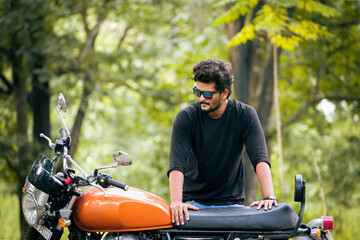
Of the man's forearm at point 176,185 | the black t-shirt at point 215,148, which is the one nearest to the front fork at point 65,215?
the man's forearm at point 176,185

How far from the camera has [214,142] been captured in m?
3.42

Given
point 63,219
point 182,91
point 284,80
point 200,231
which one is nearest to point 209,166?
point 200,231

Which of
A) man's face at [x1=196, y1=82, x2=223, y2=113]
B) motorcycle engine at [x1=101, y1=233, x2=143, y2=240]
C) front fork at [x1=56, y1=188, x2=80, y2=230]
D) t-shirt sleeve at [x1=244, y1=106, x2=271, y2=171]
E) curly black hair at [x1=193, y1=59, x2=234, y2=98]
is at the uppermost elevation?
curly black hair at [x1=193, y1=59, x2=234, y2=98]

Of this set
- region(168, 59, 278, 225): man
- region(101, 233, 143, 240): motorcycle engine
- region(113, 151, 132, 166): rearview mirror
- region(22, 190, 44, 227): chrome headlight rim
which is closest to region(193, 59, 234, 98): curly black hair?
region(168, 59, 278, 225): man

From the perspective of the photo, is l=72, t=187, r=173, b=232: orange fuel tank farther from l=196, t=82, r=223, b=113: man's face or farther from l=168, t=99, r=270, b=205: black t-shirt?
l=196, t=82, r=223, b=113: man's face

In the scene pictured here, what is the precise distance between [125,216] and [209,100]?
1010mm

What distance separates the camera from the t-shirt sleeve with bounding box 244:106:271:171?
3.37 meters

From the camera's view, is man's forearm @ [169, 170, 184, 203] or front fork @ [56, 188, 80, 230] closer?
front fork @ [56, 188, 80, 230]

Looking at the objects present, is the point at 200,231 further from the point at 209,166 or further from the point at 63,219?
the point at 63,219

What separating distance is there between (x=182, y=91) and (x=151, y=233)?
21.6 ft

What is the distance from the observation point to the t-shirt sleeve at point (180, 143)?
3279 mm

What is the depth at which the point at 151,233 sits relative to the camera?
119 inches

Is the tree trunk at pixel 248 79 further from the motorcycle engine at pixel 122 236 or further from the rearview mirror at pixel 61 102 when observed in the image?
the motorcycle engine at pixel 122 236

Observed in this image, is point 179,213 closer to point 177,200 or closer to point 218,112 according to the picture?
point 177,200
